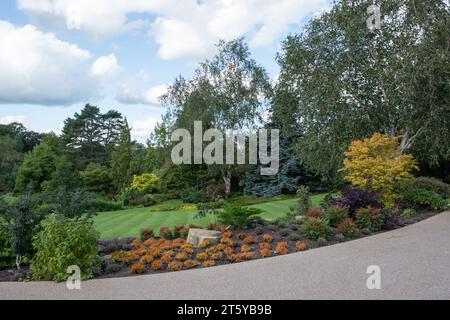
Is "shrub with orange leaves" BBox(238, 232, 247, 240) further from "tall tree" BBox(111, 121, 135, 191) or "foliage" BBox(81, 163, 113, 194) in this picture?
"foliage" BBox(81, 163, 113, 194)

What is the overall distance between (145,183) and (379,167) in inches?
657

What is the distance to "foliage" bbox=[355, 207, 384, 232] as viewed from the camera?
9.54 meters

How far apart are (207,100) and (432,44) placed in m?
12.3

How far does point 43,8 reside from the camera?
31.8 ft

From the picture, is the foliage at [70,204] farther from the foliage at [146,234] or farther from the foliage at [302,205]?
the foliage at [302,205]

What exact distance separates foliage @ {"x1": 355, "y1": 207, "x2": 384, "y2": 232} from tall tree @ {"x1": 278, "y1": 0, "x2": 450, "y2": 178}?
603 cm

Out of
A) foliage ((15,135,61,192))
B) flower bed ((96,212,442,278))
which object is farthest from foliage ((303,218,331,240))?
foliage ((15,135,61,192))

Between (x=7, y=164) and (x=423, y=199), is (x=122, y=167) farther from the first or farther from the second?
(x=423, y=199)

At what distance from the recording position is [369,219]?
31.3 ft

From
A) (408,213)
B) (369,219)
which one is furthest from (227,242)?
(408,213)
